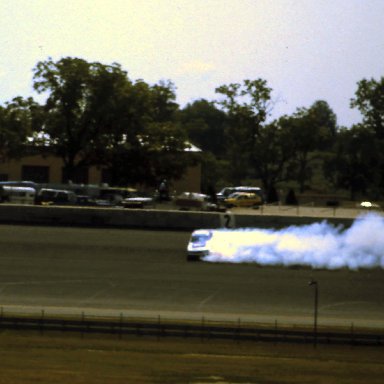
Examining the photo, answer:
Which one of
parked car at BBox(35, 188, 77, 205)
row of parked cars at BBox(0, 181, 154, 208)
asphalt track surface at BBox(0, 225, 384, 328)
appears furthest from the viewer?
row of parked cars at BBox(0, 181, 154, 208)

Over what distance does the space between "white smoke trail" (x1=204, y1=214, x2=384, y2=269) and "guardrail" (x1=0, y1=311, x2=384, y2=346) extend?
613 centimetres

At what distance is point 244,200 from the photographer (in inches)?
3044

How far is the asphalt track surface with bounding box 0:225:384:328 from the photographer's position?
38.3 meters

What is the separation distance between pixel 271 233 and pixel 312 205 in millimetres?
38493

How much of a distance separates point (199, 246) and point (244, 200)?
94.6 ft

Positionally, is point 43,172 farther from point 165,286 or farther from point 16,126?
point 165,286

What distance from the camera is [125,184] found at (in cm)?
8588

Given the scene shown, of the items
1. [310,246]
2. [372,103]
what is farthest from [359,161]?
[310,246]

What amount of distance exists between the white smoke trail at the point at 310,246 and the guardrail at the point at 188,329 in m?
6.13

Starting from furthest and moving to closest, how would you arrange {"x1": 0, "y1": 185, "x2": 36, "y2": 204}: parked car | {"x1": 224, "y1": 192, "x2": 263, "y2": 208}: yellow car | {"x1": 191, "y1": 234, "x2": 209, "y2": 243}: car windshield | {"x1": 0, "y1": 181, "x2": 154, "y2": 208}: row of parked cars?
{"x1": 224, "y1": 192, "x2": 263, "y2": 208}: yellow car < {"x1": 0, "y1": 185, "x2": 36, "y2": 204}: parked car < {"x1": 0, "y1": 181, "x2": 154, "y2": 208}: row of parked cars < {"x1": 191, "y1": 234, "x2": 209, "y2": 243}: car windshield

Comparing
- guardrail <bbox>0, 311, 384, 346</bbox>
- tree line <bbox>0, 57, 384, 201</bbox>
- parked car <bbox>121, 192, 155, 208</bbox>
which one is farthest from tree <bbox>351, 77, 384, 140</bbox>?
guardrail <bbox>0, 311, 384, 346</bbox>

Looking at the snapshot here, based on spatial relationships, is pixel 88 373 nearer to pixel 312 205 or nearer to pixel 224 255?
pixel 224 255

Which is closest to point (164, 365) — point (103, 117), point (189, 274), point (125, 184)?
point (189, 274)

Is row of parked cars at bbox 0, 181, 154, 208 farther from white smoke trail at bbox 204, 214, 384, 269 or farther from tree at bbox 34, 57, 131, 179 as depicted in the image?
white smoke trail at bbox 204, 214, 384, 269
